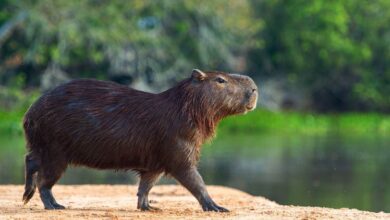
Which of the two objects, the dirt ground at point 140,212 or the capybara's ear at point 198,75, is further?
the capybara's ear at point 198,75

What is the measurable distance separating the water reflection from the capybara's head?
3.76m

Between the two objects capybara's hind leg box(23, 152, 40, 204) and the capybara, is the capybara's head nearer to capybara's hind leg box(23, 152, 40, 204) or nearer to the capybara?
the capybara

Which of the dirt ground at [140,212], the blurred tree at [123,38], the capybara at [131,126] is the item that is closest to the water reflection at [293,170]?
the dirt ground at [140,212]

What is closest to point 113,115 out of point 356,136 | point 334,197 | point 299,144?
point 334,197

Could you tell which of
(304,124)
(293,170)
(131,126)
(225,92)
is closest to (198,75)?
(225,92)

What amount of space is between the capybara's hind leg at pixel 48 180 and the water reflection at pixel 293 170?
4.47 meters

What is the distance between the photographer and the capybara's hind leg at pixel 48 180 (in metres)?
8.62

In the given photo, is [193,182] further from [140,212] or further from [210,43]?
[210,43]

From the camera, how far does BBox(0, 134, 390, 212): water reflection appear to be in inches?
548

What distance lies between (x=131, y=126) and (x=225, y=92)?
86 centimetres

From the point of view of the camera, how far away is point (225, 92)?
341 inches

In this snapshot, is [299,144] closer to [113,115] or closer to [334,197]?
[334,197]

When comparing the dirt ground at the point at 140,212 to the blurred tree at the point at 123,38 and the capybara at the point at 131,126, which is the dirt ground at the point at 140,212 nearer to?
the capybara at the point at 131,126

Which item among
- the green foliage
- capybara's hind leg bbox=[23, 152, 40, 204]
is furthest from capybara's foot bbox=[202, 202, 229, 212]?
the green foliage
